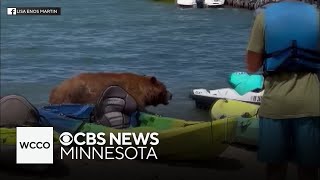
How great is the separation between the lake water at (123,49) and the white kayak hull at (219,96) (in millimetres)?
152

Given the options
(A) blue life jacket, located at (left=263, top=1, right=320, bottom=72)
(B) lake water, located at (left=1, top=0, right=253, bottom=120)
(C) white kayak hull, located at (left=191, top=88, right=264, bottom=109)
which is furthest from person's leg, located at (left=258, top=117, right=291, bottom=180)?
(B) lake water, located at (left=1, top=0, right=253, bottom=120)

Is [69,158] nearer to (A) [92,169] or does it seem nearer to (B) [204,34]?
(A) [92,169]

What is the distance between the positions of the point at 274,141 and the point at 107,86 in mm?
3365

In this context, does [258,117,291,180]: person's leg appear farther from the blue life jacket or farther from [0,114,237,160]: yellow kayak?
[0,114,237,160]: yellow kayak

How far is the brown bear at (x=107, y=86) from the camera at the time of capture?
5797 millimetres

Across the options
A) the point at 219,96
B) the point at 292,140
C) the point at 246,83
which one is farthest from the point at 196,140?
the point at 246,83

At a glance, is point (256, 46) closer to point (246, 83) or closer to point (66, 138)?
point (66, 138)

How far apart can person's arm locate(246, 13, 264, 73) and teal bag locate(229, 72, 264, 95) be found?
15.5 ft

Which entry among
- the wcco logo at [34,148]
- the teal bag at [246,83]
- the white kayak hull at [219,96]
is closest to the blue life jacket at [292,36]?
the wcco logo at [34,148]

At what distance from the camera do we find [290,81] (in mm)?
2521

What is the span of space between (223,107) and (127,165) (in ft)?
7.77

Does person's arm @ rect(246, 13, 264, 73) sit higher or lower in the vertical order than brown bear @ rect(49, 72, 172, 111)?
higher

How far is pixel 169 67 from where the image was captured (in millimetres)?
13164

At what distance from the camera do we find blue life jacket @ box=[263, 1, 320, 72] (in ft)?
8.18
